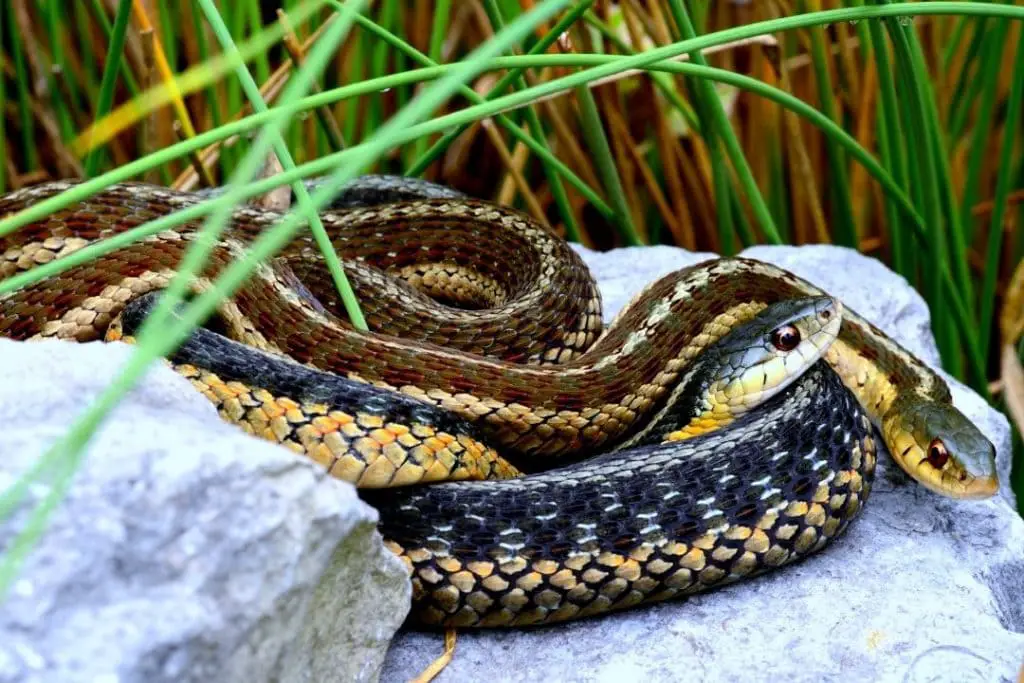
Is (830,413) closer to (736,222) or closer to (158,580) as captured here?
(158,580)

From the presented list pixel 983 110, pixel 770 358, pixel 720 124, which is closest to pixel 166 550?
pixel 770 358

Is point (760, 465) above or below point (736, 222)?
above

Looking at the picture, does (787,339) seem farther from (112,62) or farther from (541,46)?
(112,62)

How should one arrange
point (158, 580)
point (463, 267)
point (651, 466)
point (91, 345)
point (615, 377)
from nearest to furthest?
point (158, 580), point (91, 345), point (651, 466), point (615, 377), point (463, 267)

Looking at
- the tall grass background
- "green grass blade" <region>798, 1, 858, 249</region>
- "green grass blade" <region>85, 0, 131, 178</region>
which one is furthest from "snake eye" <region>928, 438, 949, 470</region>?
"green grass blade" <region>85, 0, 131, 178</region>

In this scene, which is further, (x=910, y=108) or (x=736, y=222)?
(x=736, y=222)

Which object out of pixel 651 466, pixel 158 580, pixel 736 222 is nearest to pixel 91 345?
pixel 158 580

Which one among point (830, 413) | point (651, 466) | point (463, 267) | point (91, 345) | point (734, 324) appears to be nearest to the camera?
point (91, 345)

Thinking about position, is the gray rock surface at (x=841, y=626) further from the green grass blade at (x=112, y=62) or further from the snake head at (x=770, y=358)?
the green grass blade at (x=112, y=62)
